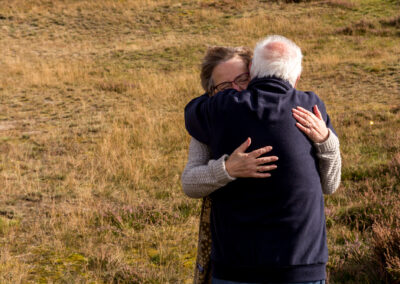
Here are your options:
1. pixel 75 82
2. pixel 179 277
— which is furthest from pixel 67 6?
pixel 179 277

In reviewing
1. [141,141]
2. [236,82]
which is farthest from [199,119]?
[141,141]

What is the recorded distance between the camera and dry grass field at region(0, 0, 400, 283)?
423 cm

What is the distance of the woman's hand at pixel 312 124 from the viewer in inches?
73.3

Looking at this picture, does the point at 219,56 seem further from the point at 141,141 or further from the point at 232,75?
the point at 141,141

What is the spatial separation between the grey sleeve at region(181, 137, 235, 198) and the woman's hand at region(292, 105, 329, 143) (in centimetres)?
36

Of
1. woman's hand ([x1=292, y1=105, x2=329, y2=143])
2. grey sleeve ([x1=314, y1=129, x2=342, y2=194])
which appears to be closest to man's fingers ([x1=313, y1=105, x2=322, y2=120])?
woman's hand ([x1=292, y1=105, x2=329, y2=143])

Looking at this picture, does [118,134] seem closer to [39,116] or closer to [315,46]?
[39,116]

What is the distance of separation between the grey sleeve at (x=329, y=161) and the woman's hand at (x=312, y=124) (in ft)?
0.10

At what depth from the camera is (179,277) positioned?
3975 mm

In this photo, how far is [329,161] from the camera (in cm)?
200

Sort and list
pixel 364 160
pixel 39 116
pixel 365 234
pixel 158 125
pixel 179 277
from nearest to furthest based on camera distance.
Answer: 1. pixel 179 277
2. pixel 365 234
3. pixel 364 160
4. pixel 158 125
5. pixel 39 116

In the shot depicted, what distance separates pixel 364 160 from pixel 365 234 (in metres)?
2.68

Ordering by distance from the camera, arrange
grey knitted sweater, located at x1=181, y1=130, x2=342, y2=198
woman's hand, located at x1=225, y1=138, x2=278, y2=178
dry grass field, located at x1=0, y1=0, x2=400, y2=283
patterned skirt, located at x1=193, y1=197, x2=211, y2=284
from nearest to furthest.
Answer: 1. woman's hand, located at x1=225, y1=138, x2=278, y2=178
2. grey knitted sweater, located at x1=181, y1=130, x2=342, y2=198
3. patterned skirt, located at x1=193, y1=197, x2=211, y2=284
4. dry grass field, located at x1=0, y1=0, x2=400, y2=283

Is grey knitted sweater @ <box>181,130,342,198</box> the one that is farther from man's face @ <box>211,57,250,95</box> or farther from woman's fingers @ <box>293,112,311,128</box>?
man's face @ <box>211,57,250,95</box>
